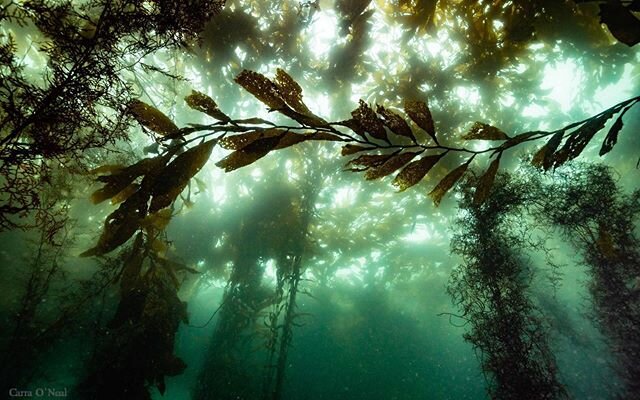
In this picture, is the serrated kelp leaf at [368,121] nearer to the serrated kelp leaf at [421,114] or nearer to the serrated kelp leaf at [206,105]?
the serrated kelp leaf at [421,114]

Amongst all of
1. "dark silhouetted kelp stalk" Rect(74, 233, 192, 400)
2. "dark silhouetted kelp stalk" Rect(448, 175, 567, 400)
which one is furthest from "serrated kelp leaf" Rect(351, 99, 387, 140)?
"dark silhouetted kelp stalk" Rect(448, 175, 567, 400)

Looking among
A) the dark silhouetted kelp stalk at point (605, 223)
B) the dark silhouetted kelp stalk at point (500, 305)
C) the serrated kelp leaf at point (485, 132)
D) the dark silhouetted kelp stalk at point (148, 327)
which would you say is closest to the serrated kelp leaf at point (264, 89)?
the serrated kelp leaf at point (485, 132)

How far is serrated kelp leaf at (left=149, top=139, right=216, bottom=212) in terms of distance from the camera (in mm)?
833

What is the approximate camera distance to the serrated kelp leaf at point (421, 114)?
0.92m

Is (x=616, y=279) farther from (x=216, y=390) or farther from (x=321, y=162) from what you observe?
(x=216, y=390)

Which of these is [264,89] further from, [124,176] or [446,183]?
[446,183]

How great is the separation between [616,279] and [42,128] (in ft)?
30.6

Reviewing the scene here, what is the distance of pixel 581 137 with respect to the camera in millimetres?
992

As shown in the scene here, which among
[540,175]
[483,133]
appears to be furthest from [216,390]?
[483,133]

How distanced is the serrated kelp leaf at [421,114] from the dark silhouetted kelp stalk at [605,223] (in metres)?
6.71

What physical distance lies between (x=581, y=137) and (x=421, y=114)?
1.77 ft

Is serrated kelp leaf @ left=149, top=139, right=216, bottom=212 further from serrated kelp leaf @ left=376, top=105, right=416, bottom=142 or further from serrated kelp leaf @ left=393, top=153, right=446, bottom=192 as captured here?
serrated kelp leaf @ left=393, top=153, right=446, bottom=192

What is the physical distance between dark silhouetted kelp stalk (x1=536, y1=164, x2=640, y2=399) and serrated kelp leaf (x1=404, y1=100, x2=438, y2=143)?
264 inches

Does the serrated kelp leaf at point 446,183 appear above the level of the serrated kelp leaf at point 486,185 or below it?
below
